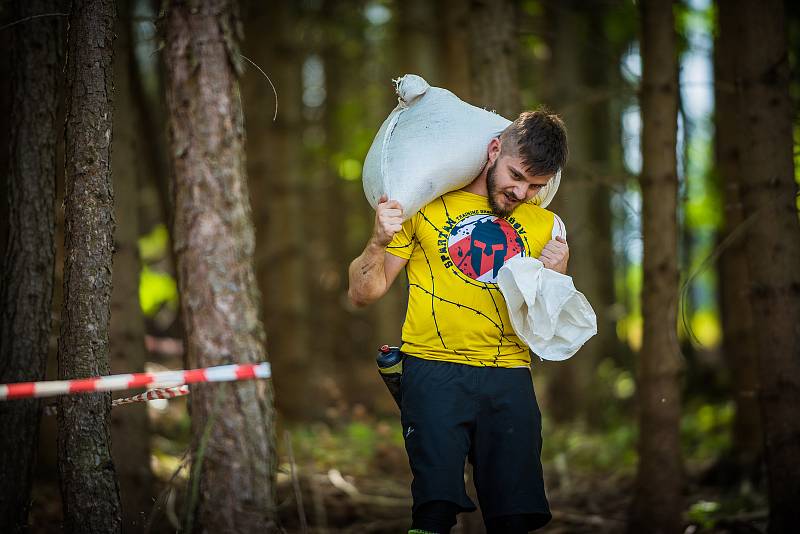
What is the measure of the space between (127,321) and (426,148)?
115 inches

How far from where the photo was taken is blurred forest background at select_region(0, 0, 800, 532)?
550cm

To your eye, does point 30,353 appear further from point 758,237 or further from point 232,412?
point 758,237

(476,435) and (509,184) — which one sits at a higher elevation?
(509,184)

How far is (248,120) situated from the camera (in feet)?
33.9

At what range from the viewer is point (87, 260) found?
143 inches

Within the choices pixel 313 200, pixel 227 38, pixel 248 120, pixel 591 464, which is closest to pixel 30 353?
pixel 227 38

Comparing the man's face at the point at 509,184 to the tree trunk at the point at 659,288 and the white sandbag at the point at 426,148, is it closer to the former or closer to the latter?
the white sandbag at the point at 426,148

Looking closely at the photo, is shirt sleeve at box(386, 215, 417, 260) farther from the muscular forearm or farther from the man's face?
the man's face

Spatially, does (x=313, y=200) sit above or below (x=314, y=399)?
above

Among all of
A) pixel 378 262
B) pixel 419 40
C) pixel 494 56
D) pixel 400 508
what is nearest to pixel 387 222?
pixel 378 262

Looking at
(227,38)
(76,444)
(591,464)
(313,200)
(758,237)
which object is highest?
(313,200)

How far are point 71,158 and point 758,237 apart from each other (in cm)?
395

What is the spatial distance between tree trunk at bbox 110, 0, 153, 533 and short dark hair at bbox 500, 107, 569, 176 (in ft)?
9.85

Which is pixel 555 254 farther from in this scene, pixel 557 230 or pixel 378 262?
pixel 378 262
